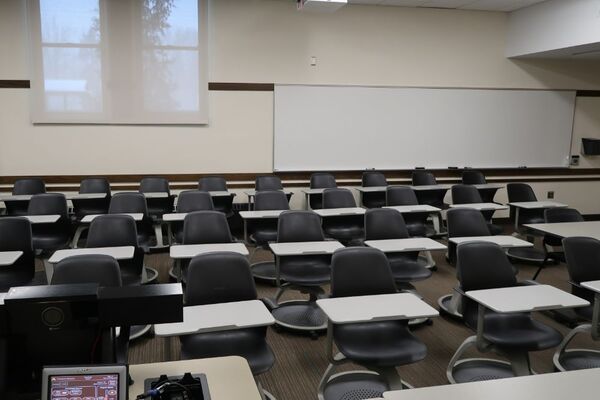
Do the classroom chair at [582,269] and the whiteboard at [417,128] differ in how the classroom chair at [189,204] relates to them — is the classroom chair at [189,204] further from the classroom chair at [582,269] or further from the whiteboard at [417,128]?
the classroom chair at [582,269]

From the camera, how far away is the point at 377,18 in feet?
25.6

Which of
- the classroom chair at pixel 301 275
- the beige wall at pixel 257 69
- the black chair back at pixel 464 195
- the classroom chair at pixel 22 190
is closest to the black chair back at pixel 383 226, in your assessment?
the classroom chair at pixel 301 275

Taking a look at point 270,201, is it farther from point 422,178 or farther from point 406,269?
point 422,178

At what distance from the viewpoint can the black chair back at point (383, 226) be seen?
4711 mm

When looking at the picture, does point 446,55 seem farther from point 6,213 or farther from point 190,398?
point 190,398

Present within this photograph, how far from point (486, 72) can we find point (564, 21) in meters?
1.45

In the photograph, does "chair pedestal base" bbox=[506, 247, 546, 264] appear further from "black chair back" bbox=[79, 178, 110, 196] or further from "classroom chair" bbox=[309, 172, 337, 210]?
"black chair back" bbox=[79, 178, 110, 196]

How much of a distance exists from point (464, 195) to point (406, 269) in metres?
2.58

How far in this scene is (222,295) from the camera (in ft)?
10.3

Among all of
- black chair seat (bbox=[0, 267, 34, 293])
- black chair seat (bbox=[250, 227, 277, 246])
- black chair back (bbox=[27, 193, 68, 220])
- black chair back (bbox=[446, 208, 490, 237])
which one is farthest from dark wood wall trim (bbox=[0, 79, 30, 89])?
black chair back (bbox=[446, 208, 490, 237])

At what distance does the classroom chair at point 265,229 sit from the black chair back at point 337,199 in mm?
491

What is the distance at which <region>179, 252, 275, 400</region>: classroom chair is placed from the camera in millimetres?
2941

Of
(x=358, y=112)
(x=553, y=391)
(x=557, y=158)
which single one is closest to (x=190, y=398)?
(x=553, y=391)

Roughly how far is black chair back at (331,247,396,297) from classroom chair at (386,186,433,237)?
2715 mm
